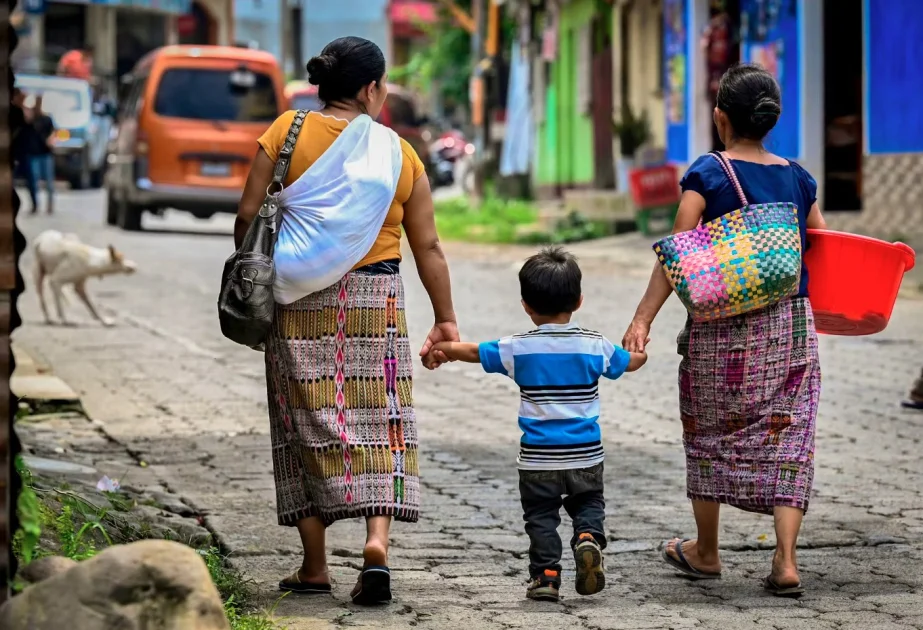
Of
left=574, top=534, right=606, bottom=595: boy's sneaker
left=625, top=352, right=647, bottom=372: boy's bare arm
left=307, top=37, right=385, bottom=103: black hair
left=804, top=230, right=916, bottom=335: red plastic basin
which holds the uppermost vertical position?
left=307, top=37, right=385, bottom=103: black hair

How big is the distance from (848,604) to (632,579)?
71 cm

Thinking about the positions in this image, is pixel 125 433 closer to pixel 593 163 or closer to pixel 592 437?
pixel 592 437

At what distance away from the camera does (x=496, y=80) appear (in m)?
31.8

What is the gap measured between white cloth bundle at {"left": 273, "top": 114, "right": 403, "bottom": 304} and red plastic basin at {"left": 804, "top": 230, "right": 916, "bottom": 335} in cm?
133

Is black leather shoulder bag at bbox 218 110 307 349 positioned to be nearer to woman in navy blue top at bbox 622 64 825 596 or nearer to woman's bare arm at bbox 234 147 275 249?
woman's bare arm at bbox 234 147 275 249

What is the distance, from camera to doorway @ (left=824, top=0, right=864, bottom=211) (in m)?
18.6

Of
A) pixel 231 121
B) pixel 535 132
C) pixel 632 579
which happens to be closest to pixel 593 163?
pixel 535 132

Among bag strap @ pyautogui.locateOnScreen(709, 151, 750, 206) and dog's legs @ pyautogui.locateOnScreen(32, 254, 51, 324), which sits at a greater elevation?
bag strap @ pyautogui.locateOnScreen(709, 151, 750, 206)

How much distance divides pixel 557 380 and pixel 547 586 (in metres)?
0.58

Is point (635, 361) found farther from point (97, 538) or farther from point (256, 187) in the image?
point (97, 538)

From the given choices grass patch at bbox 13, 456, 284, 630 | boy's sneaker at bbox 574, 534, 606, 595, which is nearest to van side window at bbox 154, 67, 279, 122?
grass patch at bbox 13, 456, 284, 630

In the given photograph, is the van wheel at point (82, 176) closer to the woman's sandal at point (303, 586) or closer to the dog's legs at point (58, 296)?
the dog's legs at point (58, 296)

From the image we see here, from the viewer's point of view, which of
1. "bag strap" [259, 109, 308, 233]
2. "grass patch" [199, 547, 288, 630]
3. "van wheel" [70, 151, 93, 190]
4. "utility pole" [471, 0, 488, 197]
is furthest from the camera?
"van wheel" [70, 151, 93, 190]

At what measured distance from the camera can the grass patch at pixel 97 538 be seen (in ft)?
15.0
